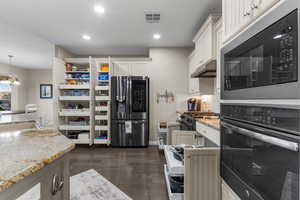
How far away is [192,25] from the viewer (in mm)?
3088

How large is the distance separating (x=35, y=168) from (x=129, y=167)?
7.80 ft

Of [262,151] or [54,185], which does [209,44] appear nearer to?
[262,151]

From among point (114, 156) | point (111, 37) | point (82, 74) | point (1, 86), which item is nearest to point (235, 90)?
point (114, 156)

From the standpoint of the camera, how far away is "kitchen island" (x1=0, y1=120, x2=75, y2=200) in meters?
0.60

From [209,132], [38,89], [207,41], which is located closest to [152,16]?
[207,41]

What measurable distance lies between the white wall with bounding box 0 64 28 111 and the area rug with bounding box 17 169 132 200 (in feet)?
20.6

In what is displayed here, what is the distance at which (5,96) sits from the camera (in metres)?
6.53

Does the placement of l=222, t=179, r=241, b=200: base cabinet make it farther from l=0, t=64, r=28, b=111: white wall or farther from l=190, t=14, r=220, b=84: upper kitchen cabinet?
l=0, t=64, r=28, b=111: white wall

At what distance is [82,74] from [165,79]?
2.28m

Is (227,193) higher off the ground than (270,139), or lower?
lower

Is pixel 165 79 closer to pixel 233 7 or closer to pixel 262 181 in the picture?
pixel 233 7

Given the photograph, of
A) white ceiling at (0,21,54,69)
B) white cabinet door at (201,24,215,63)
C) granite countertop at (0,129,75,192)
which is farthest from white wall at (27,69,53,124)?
granite countertop at (0,129,75,192)

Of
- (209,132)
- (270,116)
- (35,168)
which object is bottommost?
(209,132)

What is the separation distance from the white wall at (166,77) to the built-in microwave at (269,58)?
10.5 feet
